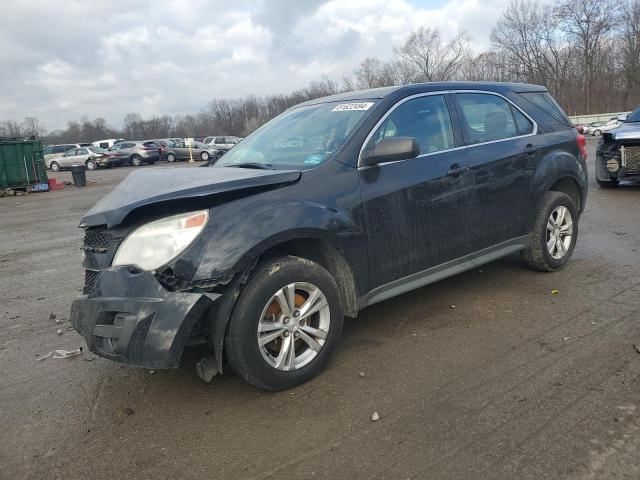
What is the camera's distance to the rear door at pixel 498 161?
14.6 feet

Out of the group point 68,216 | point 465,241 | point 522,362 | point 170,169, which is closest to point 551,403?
point 522,362

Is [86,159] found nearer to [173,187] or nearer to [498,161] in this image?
[498,161]

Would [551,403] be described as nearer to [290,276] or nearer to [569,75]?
Answer: [290,276]

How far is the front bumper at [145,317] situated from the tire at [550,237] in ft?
11.2

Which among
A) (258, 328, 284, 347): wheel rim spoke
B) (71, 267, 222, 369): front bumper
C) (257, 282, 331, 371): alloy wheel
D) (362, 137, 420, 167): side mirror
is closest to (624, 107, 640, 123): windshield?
(362, 137, 420, 167): side mirror

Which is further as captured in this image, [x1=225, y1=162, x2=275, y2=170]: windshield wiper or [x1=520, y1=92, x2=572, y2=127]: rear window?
[x1=520, y1=92, x2=572, y2=127]: rear window

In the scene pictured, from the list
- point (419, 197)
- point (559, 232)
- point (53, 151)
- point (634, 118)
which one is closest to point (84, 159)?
point (53, 151)

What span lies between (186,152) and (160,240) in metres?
38.9

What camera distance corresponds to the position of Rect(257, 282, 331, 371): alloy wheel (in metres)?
3.19

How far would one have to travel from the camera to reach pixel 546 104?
5.37 meters

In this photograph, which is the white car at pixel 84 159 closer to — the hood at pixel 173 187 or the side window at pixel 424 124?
the hood at pixel 173 187

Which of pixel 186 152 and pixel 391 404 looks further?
pixel 186 152

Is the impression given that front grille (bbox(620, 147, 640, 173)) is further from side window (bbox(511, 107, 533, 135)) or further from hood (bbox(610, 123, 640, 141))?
side window (bbox(511, 107, 533, 135))

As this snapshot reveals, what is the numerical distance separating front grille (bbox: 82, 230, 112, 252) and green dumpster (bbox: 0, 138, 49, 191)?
1960 cm
